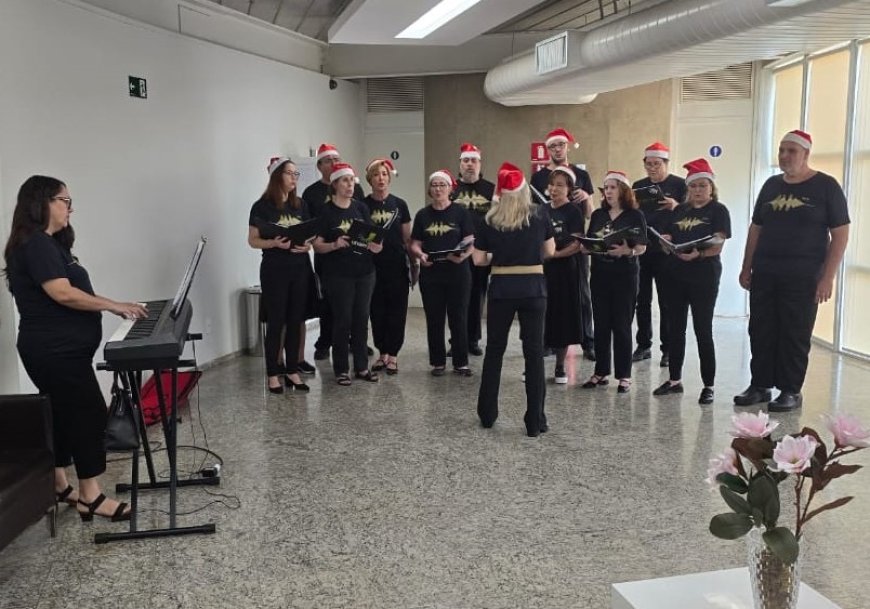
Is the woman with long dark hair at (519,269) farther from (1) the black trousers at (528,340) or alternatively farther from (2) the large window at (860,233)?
(2) the large window at (860,233)

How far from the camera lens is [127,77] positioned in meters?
6.09

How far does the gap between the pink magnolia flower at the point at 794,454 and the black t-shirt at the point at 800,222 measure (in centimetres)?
399

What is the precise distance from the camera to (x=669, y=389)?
20.6 feet

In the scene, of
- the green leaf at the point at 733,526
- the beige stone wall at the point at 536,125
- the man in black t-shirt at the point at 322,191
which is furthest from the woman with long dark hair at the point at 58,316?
the beige stone wall at the point at 536,125

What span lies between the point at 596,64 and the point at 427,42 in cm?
217

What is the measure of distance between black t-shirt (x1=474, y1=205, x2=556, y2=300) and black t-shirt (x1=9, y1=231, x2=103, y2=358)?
2413 mm

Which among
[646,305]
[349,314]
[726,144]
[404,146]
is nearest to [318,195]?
[349,314]

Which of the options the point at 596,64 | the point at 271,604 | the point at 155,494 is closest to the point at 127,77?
the point at 155,494

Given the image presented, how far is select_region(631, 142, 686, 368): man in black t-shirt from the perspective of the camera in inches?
257

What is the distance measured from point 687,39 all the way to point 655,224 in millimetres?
1410

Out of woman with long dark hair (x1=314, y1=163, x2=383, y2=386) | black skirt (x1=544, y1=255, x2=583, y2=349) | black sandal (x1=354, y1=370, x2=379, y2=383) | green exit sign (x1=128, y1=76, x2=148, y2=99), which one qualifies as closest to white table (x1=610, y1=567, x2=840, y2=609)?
black skirt (x1=544, y1=255, x2=583, y2=349)

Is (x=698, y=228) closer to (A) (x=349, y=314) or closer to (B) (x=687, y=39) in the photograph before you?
(B) (x=687, y=39)

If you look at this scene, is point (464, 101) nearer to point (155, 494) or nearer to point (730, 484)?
point (155, 494)

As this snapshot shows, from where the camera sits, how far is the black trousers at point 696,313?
5.89 meters
